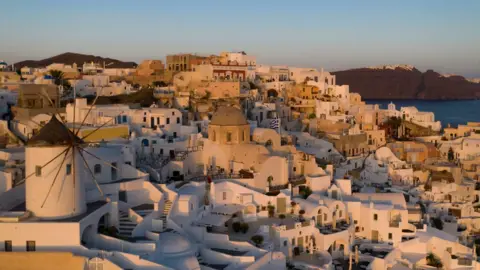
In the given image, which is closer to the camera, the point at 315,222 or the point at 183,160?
the point at 315,222

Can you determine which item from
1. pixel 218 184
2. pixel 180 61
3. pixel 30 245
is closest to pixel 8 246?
pixel 30 245

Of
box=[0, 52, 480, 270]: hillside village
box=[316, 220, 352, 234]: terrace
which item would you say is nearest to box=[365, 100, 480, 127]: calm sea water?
box=[0, 52, 480, 270]: hillside village

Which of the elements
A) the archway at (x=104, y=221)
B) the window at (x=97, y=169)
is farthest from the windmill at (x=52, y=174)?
the window at (x=97, y=169)

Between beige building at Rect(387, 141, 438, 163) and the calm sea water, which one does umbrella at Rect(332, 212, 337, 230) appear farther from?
the calm sea water

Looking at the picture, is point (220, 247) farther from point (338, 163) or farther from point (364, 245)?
point (338, 163)

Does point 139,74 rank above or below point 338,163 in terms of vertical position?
above

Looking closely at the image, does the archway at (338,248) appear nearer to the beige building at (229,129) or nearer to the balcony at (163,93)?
the beige building at (229,129)

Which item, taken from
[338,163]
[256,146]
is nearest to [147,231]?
[256,146]
